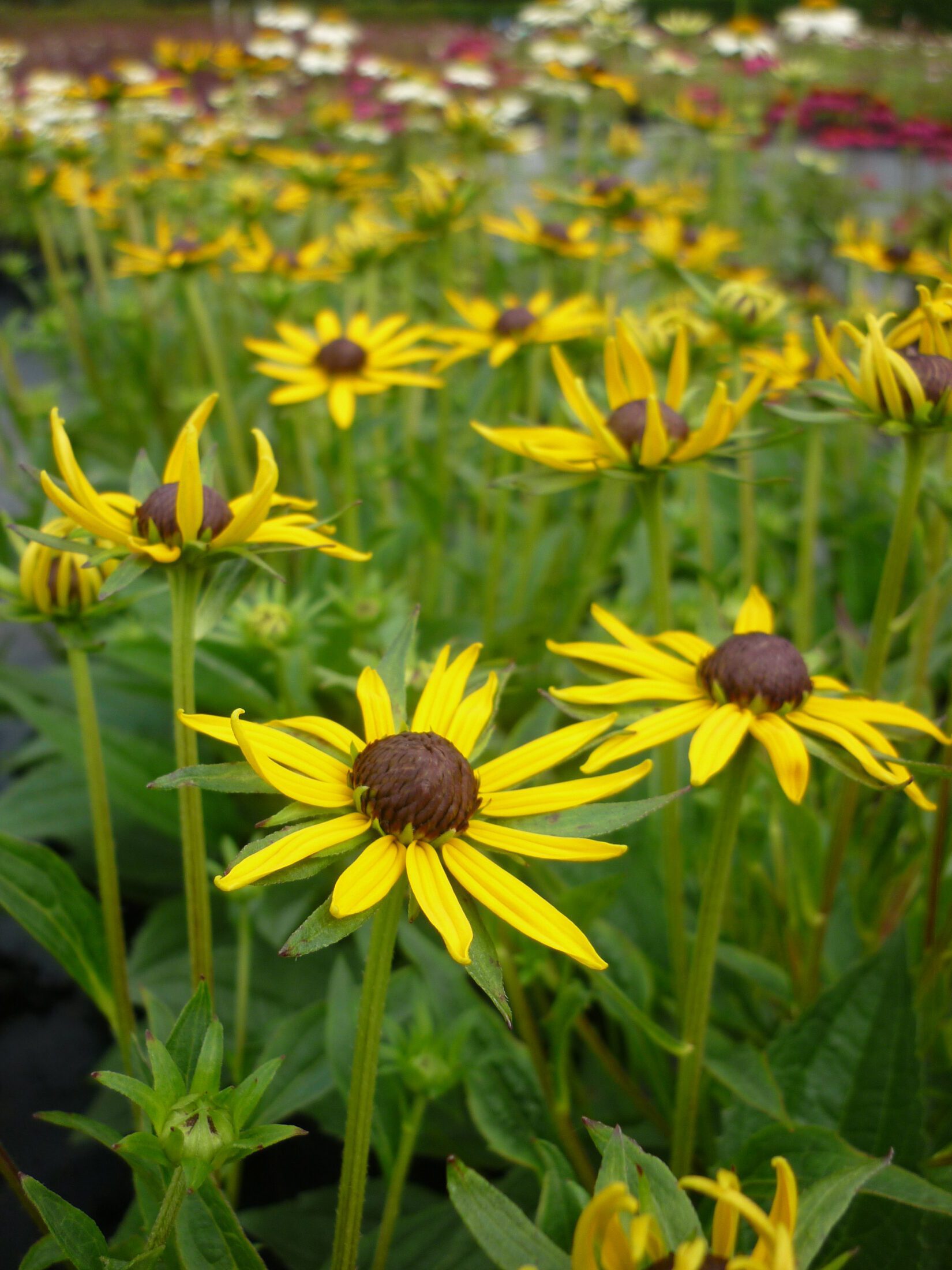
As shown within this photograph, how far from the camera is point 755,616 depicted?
0.87 metres

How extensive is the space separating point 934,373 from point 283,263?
4.65ft

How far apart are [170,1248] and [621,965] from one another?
0.59 m

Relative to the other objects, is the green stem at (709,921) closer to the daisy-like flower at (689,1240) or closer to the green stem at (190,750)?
the daisy-like flower at (689,1240)

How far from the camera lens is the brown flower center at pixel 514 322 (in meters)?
1.50

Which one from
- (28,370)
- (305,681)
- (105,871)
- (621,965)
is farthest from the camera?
(28,370)

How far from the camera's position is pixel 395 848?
580 millimetres

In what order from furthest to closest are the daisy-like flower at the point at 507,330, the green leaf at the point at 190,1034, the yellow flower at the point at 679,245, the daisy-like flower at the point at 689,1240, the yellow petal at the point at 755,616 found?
the yellow flower at the point at 679,245, the daisy-like flower at the point at 507,330, the yellow petal at the point at 755,616, the green leaf at the point at 190,1034, the daisy-like flower at the point at 689,1240

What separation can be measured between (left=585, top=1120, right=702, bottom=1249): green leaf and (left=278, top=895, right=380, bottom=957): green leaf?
169 mm

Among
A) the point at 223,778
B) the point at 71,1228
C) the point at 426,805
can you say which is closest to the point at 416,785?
the point at 426,805

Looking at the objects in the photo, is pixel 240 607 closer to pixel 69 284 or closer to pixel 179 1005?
pixel 179 1005

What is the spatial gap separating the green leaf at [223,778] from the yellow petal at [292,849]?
4cm

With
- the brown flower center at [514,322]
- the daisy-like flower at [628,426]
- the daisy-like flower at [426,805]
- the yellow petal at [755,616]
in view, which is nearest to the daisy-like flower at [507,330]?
the brown flower center at [514,322]

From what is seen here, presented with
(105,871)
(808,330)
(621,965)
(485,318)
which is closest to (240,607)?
(105,871)

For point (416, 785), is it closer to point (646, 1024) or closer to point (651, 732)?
point (651, 732)
